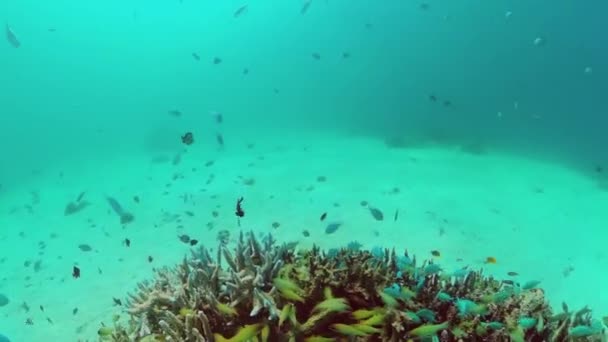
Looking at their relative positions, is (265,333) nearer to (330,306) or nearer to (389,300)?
(330,306)

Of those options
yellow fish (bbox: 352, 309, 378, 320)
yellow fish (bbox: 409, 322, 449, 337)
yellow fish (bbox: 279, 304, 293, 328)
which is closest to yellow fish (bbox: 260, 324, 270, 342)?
yellow fish (bbox: 279, 304, 293, 328)

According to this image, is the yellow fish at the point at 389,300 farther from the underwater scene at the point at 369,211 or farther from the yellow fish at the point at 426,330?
the yellow fish at the point at 426,330

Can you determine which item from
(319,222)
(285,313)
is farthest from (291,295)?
(319,222)

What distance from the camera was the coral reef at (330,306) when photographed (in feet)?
11.5

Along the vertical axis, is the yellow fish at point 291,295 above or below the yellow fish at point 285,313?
above

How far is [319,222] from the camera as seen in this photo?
38.5ft

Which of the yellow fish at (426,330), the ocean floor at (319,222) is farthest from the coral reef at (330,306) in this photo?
the ocean floor at (319,222)

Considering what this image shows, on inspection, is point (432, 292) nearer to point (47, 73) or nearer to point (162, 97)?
point (162, 97)

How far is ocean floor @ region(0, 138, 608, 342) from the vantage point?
374 inches

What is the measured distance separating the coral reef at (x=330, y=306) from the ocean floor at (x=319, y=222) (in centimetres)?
→ 324

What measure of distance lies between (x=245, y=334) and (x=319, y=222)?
8390 mm

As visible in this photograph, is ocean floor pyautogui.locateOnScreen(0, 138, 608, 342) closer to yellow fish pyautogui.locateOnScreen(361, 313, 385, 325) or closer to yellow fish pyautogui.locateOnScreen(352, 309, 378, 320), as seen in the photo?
yellow fish pyautogui.locateOnScreen(352, 309, 378, 320)

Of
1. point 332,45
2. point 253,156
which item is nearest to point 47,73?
point 332,45

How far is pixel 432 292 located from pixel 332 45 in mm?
78821
